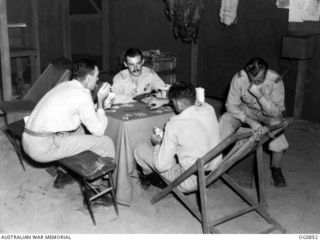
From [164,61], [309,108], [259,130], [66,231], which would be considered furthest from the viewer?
[164,61]

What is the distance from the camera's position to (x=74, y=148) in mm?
3883

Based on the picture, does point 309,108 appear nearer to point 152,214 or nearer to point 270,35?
point 270,35

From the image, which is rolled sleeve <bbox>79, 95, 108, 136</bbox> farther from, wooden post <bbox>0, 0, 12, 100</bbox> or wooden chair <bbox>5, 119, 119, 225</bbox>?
wooden post <bbox>0, 0, 12, 100</bbox>

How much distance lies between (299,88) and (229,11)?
66.4 inches

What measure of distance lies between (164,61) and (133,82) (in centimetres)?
228

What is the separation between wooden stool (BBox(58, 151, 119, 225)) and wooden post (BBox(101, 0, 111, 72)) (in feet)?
20.6

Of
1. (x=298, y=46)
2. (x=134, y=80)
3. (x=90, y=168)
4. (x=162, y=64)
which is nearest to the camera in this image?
(x=90, y=168)

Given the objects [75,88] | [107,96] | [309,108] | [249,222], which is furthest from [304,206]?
[309,108]

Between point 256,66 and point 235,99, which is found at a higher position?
point 256,66

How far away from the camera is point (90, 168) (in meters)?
3.62

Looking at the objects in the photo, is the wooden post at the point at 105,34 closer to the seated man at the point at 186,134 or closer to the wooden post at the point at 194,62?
the wooden post at the point at 194,62

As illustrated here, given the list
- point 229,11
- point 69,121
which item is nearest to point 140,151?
point 69,121

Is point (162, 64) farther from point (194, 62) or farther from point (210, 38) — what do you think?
point (210, 38)

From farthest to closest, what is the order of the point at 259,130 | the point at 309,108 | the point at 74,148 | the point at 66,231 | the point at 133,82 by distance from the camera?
the point at 309,108 → the point at 133,82 → the point at 74,148 → the point at 66,231 → the point at 259,130
